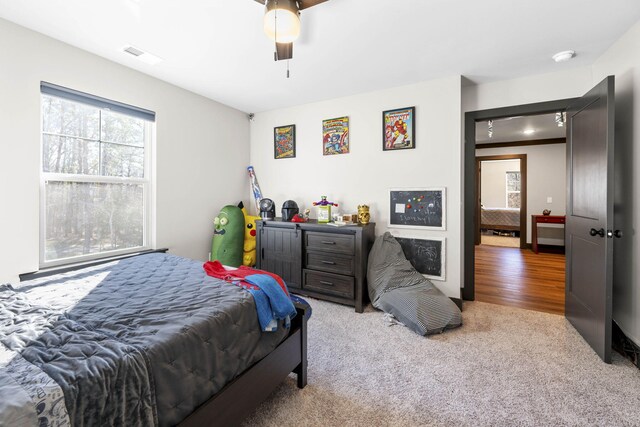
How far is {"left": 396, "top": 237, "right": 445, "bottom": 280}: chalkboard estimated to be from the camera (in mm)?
3094

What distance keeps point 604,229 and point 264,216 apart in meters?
3.26

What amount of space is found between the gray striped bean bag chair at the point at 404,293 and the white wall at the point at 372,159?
0.31m

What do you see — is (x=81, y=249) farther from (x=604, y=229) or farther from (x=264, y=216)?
(x=604, y=229)

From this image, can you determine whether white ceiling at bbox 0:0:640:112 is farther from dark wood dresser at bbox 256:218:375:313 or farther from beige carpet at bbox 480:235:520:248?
beige carpet at bbox 480:235:520:248

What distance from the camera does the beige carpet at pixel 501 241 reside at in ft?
21.3

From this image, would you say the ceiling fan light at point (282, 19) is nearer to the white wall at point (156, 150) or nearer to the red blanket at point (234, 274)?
the red blanket at point (234, 274)

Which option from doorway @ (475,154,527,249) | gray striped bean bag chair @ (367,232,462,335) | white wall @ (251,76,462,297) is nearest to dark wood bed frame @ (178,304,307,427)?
gray striped bean bag chair @ (367,232,462,335)

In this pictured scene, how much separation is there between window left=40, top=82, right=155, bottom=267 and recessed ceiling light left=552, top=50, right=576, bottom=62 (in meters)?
4.00

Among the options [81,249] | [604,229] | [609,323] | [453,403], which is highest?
[604,229]

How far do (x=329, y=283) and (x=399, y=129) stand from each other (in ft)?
6.37

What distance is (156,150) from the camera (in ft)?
10.1

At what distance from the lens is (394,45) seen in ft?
7.77

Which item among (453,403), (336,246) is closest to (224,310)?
(453,403)

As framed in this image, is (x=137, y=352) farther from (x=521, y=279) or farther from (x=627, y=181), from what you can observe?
(x=521, y=279)
